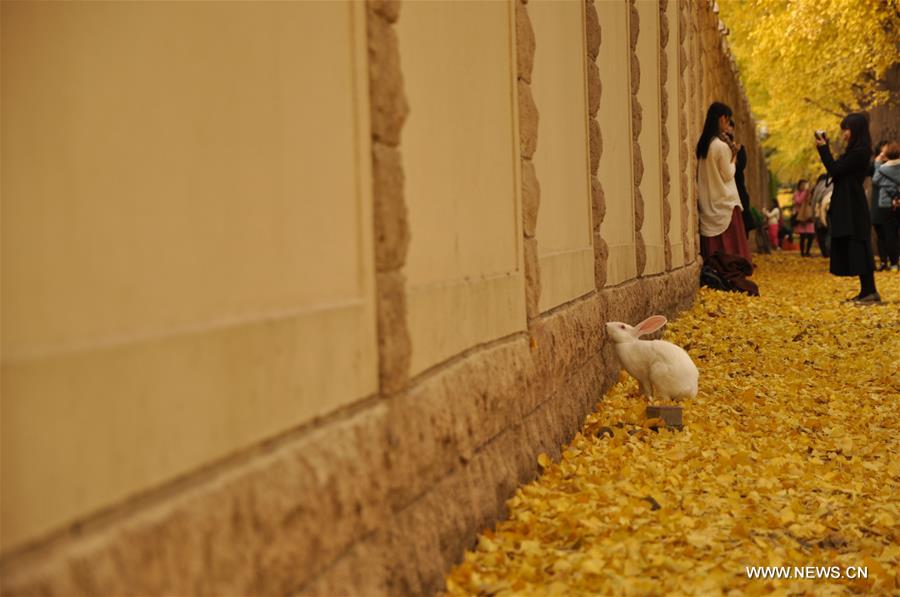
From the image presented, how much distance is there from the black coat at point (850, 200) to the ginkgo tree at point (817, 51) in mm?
8796

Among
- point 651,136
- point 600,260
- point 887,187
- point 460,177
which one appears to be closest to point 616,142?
point 600,260

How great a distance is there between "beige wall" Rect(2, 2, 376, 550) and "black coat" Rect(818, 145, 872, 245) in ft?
36.2

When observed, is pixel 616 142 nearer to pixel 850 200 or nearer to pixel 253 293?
Answer: pixel 850 200

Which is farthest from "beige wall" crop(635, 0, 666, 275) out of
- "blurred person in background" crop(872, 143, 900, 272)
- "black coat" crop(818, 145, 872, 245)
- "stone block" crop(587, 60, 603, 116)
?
"blurred person in background" crop(872, 143, 900, 272)

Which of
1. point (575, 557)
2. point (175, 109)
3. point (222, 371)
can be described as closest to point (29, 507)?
point (222, 371)

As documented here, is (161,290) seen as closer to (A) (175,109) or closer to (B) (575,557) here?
(A) (175,109)

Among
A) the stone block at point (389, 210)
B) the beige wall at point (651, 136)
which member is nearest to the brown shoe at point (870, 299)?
the beige wall at point (651, 136)

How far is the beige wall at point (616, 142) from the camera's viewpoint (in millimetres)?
8211

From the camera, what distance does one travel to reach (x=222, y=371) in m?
2.38

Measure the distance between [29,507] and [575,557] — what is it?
103 inches

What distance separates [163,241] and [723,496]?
3599 millimetres

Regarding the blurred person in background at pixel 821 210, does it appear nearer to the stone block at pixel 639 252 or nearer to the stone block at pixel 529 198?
the stone block at pixel 639 252

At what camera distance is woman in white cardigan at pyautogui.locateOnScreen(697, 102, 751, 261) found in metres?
14.1

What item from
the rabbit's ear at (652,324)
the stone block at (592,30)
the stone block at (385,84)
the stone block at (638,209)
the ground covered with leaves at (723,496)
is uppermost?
the stone block at (592,30)
